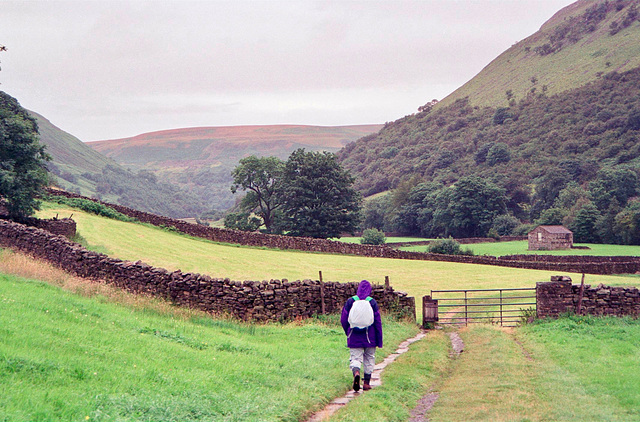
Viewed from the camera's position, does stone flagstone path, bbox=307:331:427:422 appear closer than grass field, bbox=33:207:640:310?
Yes

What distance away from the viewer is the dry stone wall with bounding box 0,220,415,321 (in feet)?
52.3

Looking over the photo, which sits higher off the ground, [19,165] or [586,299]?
[19,165]

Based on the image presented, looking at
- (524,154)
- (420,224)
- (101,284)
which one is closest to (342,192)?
(420,224)

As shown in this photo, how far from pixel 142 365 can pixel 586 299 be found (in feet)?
49.9

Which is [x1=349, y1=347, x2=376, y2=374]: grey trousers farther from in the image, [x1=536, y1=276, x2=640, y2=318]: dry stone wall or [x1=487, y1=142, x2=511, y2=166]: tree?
[x1=487, y1=142, x2=511, y2=166]: tree

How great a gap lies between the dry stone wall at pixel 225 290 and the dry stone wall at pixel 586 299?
445 centimetres

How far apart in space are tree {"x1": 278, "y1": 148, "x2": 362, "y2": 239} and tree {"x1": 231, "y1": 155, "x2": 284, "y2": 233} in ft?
11.3

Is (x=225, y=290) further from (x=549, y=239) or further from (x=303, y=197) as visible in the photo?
(x=549, y=239)

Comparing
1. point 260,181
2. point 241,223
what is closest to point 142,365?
point 241,223

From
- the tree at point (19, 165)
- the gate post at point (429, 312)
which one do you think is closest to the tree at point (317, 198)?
the tree at point (19, 165)

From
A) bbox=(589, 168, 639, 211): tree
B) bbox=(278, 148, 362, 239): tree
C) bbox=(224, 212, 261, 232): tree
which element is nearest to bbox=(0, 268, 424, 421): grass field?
bbox=(278, 148, 362, 239): tree

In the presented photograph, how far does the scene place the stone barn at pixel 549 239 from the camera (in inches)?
3140

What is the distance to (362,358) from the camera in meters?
10.7

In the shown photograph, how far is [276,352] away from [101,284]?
7.28 meters
